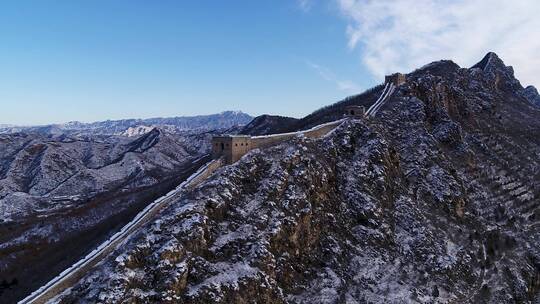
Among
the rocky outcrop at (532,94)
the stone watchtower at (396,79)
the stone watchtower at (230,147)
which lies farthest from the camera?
the rocky outcrop at (532,94)

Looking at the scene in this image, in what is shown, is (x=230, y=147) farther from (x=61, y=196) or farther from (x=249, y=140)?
(x=61, y=196)

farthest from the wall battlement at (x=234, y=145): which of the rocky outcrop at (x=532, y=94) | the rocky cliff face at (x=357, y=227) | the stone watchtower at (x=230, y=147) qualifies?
the rocky outcrop at (x=532, y=94)

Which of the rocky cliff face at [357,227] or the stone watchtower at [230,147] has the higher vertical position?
the stone watchtower at [230,147]

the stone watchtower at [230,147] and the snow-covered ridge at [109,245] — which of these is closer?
the snow-covered ridge at [109,245]

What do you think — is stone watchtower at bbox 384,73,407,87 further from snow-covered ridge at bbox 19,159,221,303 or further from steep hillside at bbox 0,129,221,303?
snow-covered ridge at bbox 19,159,221,303

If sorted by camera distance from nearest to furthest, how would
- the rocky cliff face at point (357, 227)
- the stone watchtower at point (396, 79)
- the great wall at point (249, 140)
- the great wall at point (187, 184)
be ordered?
the great wall at point (187, 184), the rocky cliff face at point (357, 227), the great wall at point (249, 140), the stone watchtower at point (396, 79)

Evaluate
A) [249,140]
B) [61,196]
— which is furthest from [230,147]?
[61,196]

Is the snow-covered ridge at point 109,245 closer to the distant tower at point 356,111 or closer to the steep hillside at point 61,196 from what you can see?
the steep hillside at point 61,196

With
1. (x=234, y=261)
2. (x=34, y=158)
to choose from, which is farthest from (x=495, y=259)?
(x=34, y=158)
